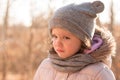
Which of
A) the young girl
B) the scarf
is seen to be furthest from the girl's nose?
the scarf

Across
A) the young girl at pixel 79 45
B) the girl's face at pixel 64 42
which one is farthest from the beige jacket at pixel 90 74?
the girl's face at pixel 64 42

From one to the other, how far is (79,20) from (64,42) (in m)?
0.18

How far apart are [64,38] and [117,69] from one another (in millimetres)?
4376

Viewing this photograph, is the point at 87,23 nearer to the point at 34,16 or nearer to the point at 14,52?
the point at 34,16

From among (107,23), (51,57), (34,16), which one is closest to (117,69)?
(107,23)

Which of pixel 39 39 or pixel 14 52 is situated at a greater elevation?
pixel 39 39

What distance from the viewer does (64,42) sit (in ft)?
9.30

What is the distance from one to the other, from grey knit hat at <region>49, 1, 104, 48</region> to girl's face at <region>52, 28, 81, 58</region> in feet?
0.10

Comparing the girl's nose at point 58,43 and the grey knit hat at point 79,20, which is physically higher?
the grey knit hat at point 79,20

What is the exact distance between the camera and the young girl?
2.84m

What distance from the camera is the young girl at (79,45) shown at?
284 cm

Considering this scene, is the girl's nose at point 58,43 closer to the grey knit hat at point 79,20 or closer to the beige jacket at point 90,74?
the grey knit hat at point 79,20

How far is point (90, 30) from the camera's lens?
2904 mm

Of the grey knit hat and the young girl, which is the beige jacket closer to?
the young girl
